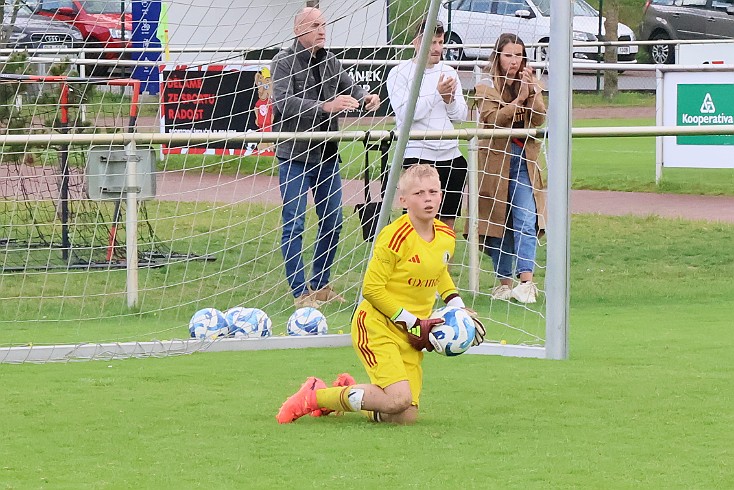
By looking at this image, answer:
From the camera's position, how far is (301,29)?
28.6 ft

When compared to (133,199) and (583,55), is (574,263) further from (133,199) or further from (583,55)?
(583,55)

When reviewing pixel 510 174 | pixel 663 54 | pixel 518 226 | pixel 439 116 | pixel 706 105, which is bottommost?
pixel 518 226

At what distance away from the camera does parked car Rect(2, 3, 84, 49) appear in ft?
27.0

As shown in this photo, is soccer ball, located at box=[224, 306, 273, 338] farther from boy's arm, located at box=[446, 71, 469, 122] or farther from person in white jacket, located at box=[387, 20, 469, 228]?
boy's arm, located at box=[446, 71, 469, 122]

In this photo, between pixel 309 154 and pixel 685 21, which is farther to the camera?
pixel 685 21

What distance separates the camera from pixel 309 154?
9250mm

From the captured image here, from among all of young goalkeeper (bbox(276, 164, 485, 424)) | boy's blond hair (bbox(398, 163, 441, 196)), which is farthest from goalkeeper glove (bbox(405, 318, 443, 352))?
boy's blond hair (bbox(398, 163, 441, 196))

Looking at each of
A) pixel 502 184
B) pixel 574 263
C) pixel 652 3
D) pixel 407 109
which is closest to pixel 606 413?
pixel 407 109

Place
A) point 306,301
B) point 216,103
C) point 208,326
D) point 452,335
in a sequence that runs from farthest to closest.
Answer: point 216,103 < point 306,301 < point 208,326 < point 452,335

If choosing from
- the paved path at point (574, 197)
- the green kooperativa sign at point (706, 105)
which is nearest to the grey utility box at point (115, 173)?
the paved path at point (574, 197)

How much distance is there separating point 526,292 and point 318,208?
5.45ft

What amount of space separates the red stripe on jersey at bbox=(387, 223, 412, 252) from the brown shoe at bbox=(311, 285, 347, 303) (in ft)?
10.3

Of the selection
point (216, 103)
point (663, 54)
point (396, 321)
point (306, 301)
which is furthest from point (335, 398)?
point (663, 54)

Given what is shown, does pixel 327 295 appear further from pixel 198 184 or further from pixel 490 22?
pixel 490 22
